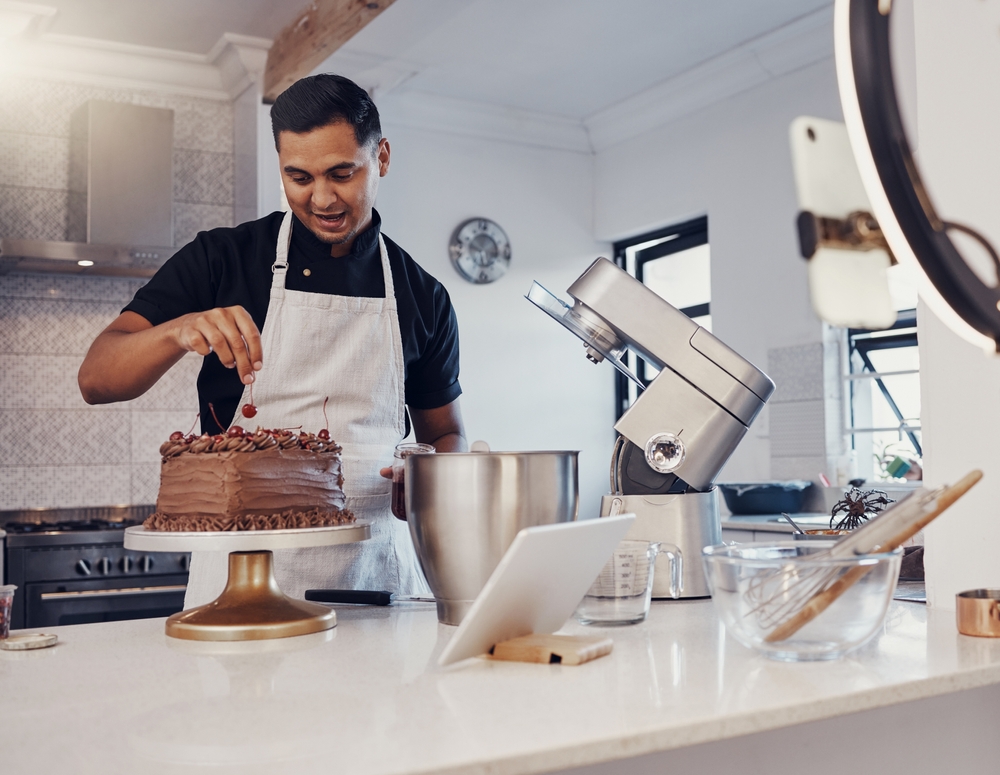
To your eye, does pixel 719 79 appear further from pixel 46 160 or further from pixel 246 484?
pixel 246 484

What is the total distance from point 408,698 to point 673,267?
449 centimetres

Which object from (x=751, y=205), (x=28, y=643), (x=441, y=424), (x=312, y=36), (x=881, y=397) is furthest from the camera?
(x=751, y=205)

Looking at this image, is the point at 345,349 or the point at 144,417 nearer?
the point at 345,349

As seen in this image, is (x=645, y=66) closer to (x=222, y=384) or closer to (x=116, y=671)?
(x=222, y=384)

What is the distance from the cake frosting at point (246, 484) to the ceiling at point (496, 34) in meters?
2.74

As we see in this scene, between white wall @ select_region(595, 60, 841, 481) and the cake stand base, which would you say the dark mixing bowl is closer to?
white wall @ select_region(595, 60, 841, 481)

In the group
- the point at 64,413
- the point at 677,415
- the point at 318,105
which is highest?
the point at 318,105

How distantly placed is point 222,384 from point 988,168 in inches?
47.7

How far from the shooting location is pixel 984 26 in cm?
124

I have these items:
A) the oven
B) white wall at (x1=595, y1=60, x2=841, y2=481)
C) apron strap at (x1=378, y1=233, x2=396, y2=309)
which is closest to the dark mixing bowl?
white wall at (x1=595, y1=60, x2=841, y2=481)

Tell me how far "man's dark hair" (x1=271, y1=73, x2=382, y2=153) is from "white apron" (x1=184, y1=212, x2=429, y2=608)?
8.7 inches

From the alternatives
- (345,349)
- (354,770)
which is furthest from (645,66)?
(354,770)

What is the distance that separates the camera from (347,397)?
1.66 m

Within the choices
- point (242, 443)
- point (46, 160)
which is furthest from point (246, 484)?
point (46, 160)
